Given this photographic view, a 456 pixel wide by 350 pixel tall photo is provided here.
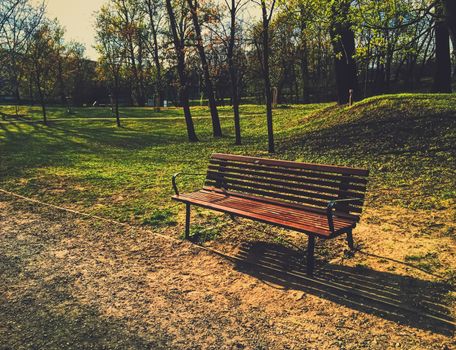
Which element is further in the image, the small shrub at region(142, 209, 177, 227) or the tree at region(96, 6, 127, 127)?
the tree at region(96, 6, 127, 127)

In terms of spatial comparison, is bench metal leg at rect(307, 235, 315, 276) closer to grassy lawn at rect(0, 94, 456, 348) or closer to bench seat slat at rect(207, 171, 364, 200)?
grassy lawn at rect(0, 94, 456, 348)

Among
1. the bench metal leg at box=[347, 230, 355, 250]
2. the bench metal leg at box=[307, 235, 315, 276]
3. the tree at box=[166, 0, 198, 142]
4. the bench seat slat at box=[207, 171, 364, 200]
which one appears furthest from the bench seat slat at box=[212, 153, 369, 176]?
the tree at box=[166, 0, 198, 142]

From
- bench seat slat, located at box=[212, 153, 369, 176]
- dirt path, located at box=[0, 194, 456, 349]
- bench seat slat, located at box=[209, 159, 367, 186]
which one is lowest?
dirt path, located at box=[0, 194, 456, 349]

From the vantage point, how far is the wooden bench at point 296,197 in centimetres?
434

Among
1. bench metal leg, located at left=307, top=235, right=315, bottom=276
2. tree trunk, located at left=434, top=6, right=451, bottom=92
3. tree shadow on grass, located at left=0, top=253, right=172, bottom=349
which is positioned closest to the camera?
tree shadow on grass, located at left=0, top=253, right=172, bottom=349

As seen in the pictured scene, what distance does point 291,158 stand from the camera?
10828 mm

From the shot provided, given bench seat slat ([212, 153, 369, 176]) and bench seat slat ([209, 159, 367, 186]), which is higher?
bench seat slat ([212, 153, 369, 176])

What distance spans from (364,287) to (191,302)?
1.80 metres

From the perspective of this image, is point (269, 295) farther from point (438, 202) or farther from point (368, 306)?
point (438, 202)

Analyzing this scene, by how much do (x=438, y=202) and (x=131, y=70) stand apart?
23.3 metres

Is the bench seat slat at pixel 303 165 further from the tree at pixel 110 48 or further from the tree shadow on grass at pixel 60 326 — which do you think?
the tree at pixel 110 48

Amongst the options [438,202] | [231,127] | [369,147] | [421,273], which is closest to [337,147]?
[369,147]

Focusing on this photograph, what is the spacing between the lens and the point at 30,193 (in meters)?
8.77

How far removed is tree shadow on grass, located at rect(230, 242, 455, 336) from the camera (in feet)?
11.2
